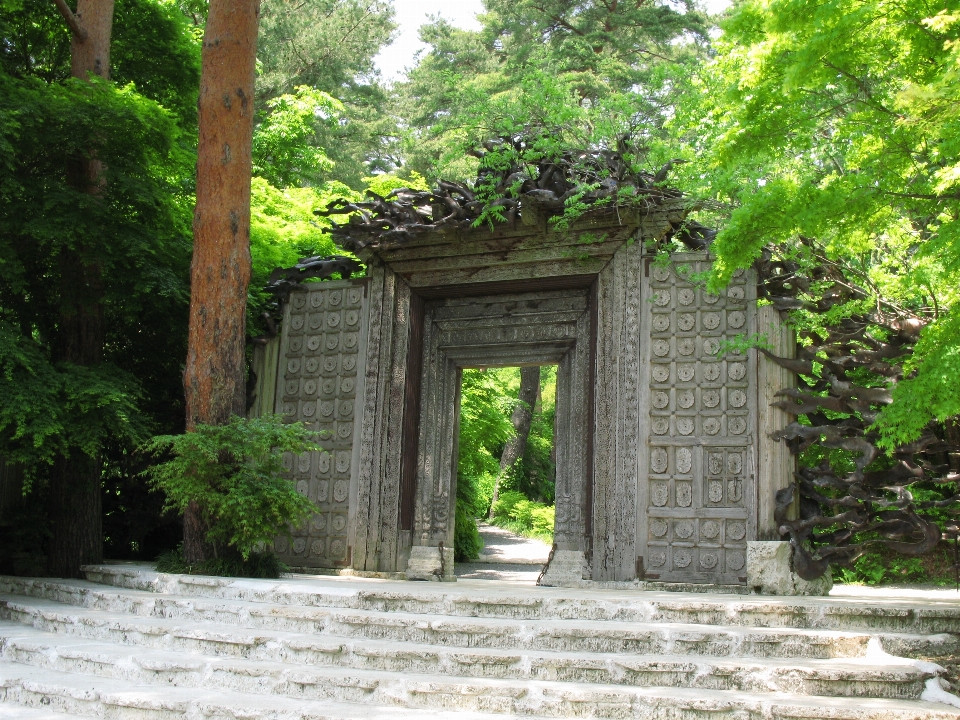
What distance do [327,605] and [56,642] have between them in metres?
1.94

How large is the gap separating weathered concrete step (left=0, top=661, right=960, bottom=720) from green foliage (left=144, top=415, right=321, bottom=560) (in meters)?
2.94

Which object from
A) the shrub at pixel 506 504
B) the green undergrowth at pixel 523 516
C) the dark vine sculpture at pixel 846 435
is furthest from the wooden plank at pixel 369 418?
the shrub at pixel 506 504

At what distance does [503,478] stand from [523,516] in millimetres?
2560

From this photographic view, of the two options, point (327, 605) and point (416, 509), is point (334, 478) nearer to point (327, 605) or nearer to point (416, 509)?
point (416, 509)

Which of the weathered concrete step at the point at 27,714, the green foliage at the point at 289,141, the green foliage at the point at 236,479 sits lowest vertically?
the weathered concrete step at the point at 27,714

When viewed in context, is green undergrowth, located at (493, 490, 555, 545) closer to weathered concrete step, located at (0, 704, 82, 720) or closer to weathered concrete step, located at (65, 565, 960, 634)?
weathered concrete step, located at (65, 565, 960, 634)

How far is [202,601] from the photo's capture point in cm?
716

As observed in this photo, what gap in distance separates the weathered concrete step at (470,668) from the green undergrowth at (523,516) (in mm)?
13402

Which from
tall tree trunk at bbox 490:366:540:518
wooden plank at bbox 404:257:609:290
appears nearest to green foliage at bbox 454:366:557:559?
tall tree trunk at bbox 490:366:540:518

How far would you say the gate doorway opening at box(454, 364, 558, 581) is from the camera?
14.7 metres

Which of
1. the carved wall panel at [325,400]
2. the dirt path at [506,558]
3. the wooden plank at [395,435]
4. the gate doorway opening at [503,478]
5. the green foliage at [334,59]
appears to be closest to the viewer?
the wooden plank at [395,435]

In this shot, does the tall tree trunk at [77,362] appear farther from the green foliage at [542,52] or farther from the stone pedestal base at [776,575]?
the stone pedestal base at [776,575]

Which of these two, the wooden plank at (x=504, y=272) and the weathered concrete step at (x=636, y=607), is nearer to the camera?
the weathered concrete step at (x=636, y=607)

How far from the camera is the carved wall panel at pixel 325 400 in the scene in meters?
10.6
